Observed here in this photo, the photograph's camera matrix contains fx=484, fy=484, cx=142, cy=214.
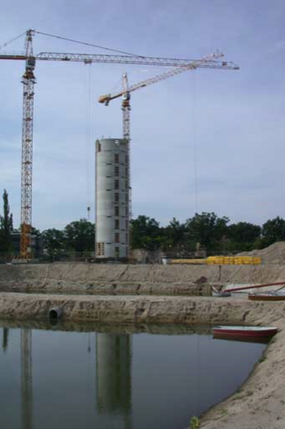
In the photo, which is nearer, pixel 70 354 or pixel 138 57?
pixel 70 354

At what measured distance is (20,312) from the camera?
36344 millimetres

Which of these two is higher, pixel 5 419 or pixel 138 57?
pixel 138 57

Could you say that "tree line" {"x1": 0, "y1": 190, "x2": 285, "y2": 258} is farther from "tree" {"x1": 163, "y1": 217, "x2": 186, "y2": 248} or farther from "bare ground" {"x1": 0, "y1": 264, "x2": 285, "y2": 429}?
"bare ground" {"x1": 0, "y1": 264, "x2": 285, "y2": 429}

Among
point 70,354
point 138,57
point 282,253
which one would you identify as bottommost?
point 70,354

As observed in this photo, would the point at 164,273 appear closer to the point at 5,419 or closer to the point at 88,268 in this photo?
the point at 88,268

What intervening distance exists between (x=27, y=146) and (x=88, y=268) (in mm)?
31381

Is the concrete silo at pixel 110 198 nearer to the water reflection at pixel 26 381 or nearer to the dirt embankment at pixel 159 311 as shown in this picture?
the dirt embankment at pixel 159 311

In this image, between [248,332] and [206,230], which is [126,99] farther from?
[248,332]

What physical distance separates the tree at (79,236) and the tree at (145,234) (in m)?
13.1

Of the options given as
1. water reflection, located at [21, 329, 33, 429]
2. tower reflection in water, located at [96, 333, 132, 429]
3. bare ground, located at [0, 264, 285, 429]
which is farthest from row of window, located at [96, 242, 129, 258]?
tower reflection in water, located at [96, 333, 132, 429]

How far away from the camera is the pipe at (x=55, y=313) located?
115 feet

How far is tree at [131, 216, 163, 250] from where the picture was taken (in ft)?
393

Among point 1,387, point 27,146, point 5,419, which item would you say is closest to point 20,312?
point 1,387

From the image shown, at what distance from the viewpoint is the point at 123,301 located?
34.6m
